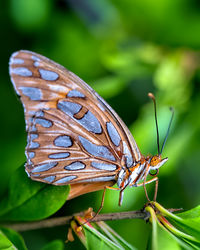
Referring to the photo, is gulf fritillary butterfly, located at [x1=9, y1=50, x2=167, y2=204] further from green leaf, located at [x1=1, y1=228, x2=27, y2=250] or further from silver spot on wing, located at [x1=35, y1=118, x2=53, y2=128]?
green leaf, located at [x1=1, y1=228, x2=27, y2=250]

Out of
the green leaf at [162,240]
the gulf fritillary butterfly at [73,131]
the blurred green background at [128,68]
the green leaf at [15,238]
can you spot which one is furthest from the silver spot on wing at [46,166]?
the green leaf at [162,240]

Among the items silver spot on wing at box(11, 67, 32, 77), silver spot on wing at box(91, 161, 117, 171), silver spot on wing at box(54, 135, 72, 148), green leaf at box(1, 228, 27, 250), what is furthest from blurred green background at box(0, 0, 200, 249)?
silver spot on wing at box(11, 67, 32, 77)

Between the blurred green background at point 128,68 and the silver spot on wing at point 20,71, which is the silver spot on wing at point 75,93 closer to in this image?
the silver spot on wing at point 20,71

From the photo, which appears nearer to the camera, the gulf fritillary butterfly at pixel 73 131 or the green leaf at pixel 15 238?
the green leaf at pixel 15 238

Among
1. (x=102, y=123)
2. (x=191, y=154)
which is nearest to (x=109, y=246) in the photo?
(x=102, y=123)

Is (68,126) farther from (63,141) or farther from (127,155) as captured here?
(127,155)

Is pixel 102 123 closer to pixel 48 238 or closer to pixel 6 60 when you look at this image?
pixel 48 238
